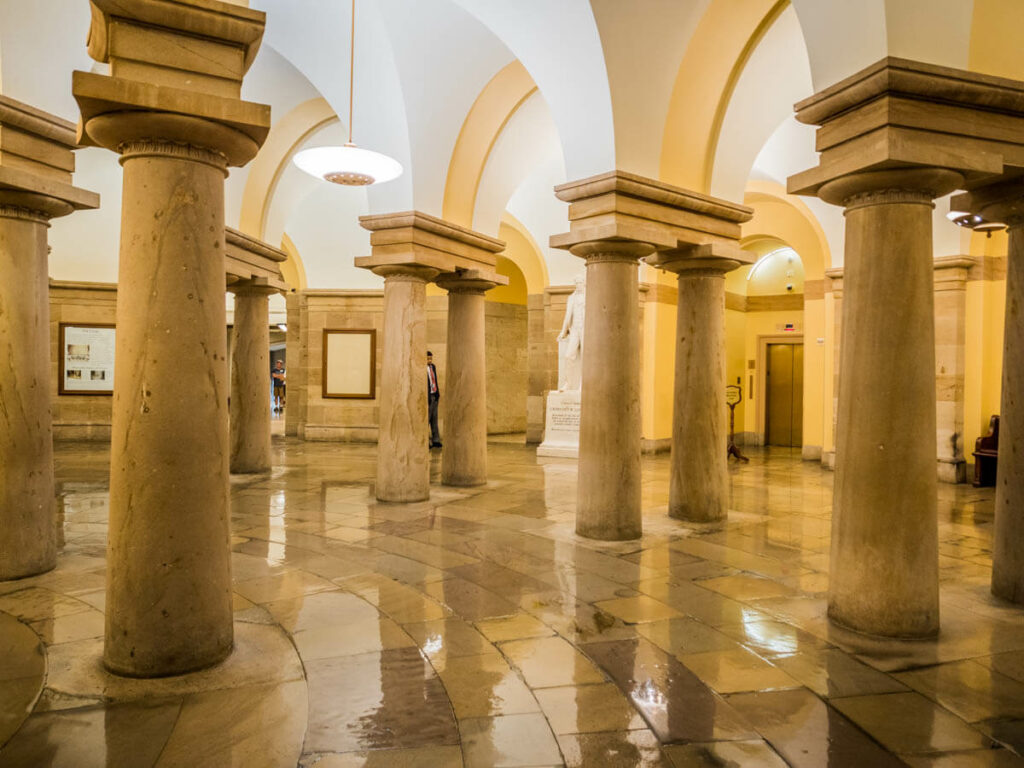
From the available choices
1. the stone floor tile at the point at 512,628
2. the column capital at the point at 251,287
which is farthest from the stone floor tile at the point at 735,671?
the column capital at the point at 251,287

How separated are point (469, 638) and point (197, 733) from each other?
4.82 ft

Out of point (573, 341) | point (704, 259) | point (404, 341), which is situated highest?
point (704, 259)

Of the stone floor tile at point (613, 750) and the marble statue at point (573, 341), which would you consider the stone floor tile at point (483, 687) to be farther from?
the marble statue at point (573, 341)

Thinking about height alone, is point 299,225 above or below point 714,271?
above

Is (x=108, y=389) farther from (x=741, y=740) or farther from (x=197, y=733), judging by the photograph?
(x=741, y=740)

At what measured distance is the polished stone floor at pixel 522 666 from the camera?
2.68 metres

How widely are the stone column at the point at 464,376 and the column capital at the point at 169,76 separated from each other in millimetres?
5374

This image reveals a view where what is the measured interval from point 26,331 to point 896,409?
18.0 feet

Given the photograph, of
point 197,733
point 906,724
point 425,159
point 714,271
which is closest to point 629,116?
point 714,271

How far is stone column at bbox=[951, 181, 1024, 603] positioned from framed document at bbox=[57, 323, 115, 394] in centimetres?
1494

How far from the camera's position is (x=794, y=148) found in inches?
417

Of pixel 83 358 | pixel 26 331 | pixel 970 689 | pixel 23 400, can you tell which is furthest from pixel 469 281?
pixel 83 358

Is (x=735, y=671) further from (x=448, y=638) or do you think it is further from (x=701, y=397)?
(x=701, y=397)

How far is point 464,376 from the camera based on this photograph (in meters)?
8.73
